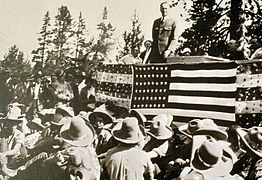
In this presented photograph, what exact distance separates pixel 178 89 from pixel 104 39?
2.21 feet

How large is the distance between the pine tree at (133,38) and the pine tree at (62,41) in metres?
0.34

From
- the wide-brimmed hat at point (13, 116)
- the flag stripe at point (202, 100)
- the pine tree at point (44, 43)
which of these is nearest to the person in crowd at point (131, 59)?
the flag stripe at point (202, 100)

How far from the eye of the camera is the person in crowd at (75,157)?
2.16 metres

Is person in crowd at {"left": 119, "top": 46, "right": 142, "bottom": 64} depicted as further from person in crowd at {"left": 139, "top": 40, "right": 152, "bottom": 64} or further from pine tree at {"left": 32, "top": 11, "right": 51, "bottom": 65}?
pine tree at {"left": 32, "top": 11, "right": 51, "bottom": 65}

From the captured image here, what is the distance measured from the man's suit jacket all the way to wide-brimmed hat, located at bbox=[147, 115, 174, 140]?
0.58 metres

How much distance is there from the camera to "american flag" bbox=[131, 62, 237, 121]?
251 centimetres

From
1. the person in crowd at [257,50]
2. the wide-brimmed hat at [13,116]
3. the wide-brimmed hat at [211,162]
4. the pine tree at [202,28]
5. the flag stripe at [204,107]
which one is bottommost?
the wide-brimmed hat at [13,116]

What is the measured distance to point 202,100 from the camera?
2578 millimetres

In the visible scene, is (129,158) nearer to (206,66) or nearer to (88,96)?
(206,66)

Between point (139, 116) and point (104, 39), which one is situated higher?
point (104, 39)

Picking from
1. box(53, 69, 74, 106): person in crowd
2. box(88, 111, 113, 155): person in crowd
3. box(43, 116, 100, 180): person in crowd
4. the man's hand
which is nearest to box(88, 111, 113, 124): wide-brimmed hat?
box(88, 111, 113, 155): person in crowd

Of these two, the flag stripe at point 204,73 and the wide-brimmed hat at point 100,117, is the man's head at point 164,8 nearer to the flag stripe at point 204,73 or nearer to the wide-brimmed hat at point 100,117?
the flag stripe at point 204,73

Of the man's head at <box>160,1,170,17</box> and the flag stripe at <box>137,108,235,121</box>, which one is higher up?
the man's head at <box>160,1,170,17</box>

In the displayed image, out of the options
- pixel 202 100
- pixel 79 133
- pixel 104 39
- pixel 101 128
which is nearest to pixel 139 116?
pixel 101 128
